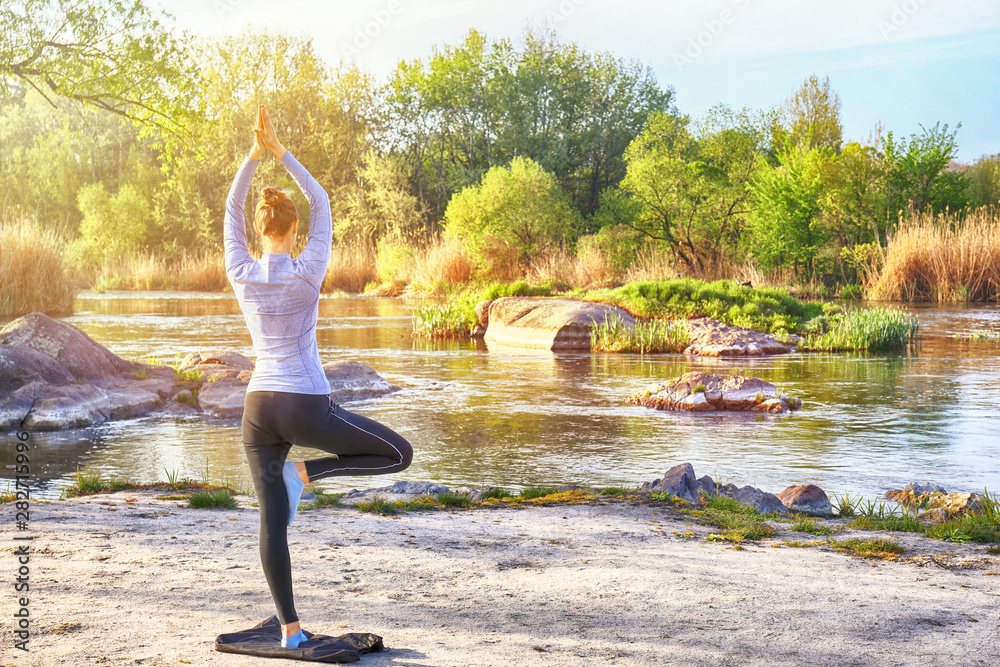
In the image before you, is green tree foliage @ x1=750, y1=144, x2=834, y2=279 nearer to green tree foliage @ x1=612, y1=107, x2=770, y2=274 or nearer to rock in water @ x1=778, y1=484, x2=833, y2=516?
green tree foliage @ x1=612, y1=107, x2=770, y2=274

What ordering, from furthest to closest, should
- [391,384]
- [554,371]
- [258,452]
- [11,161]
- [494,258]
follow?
[11,161] < [494,258] < [554,371] < [391,384] < [258,452]

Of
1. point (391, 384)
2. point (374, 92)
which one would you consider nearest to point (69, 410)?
point (391, 384)

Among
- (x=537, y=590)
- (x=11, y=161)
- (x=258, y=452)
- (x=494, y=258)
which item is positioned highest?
(x=11, y=161)

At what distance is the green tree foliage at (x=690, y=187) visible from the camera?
47625 mm

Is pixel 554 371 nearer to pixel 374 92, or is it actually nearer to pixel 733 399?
pixel 733 399

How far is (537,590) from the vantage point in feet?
18.9

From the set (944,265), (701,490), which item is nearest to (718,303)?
(944,265)

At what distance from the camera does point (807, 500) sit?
341 inches

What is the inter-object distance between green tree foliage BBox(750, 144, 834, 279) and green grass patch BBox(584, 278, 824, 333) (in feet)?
60.2

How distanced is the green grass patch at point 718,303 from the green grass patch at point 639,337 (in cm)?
210

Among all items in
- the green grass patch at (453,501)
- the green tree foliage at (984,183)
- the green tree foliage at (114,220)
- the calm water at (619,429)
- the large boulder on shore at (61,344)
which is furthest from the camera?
the green tree foliage at (114,220)

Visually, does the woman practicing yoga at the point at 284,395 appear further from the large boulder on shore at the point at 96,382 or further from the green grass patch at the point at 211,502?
the large boulder on shore at the point at 96,382

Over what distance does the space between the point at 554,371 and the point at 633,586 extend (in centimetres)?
1448

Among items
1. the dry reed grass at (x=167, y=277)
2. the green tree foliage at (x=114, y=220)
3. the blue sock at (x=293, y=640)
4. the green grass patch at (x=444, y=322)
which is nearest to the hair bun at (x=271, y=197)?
the blue sock at (x=293, y=640)
